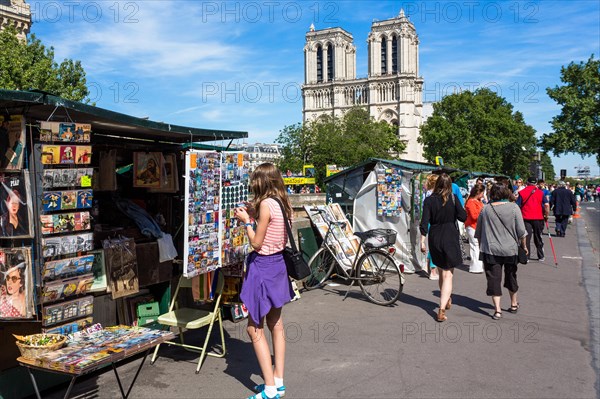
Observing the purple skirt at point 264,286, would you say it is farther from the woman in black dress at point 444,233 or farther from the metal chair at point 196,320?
the woman in black dress at point 444,233

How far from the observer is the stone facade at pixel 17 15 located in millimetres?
40188

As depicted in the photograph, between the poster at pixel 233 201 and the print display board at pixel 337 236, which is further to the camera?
the print display board at pixel 337 236

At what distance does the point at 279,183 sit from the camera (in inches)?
176

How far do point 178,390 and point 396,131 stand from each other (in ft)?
367

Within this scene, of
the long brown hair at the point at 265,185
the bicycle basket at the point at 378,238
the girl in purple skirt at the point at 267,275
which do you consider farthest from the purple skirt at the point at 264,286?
the bicycle basket at the point at 378,238

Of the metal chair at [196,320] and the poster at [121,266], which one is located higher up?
the poster at [121,266]

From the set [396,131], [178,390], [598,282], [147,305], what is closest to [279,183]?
[178,390]

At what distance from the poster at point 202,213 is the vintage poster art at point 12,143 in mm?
1482

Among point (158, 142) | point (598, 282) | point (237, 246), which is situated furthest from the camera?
point (598, 282)

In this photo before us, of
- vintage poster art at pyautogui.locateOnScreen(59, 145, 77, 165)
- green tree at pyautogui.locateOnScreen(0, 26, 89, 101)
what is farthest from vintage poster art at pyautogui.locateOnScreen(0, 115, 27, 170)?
green tree at pyautogui.locateOnScreen(0, 26, 89, 101)

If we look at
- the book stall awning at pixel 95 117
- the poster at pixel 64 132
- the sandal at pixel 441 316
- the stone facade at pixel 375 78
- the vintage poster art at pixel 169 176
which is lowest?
the sandal at pixel 441 316

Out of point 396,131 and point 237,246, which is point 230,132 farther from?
point 396,131

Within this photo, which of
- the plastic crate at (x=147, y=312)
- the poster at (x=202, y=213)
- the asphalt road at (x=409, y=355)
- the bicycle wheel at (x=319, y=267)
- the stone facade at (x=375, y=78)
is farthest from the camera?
the stone facade at (x=375, y=78)

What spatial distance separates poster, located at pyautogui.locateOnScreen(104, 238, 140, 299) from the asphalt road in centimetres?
79
